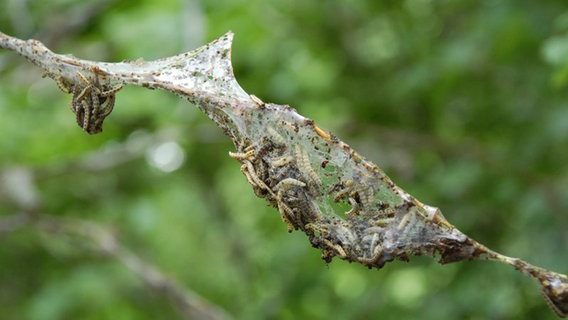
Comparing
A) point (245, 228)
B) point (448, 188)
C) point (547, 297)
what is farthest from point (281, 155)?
point (245, 228)

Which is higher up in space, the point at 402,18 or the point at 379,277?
the point at 402,18

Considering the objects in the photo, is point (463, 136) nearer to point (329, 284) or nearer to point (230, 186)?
point (329, 284)

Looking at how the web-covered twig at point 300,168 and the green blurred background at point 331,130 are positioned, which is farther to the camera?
the green blurred background at point 331,130

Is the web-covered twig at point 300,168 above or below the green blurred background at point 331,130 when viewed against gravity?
below

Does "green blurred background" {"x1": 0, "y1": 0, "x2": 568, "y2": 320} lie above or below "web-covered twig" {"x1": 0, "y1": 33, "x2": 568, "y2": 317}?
above

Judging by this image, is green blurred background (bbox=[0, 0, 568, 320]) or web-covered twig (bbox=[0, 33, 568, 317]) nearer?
web-covered twig (bbox=[0, 33, 568, 317])
